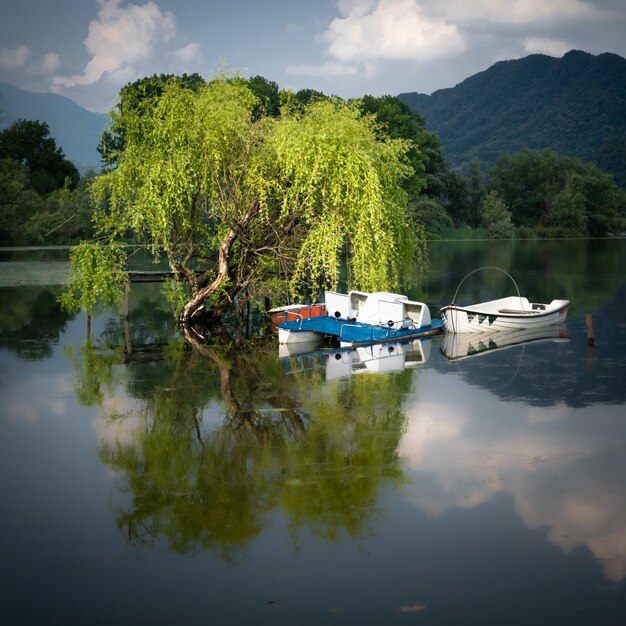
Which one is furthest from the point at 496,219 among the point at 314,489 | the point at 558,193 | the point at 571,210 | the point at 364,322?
the point at 314,489

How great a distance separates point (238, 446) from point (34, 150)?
107m

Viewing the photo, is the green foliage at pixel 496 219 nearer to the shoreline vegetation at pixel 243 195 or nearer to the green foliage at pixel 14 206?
the green foliage at pixel 14 206

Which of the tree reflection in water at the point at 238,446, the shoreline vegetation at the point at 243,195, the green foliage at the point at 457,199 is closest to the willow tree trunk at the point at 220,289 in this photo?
the shoreline vegetation at the point at 243,195

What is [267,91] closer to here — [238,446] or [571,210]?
[571,210]

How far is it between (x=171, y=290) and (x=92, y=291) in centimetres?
403

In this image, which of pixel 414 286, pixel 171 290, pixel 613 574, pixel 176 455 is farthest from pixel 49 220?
pixel 613 574

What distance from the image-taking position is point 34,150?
112 metres

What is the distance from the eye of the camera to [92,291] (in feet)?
87.5

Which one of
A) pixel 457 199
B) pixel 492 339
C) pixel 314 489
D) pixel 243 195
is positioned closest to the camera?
pixel 314 489

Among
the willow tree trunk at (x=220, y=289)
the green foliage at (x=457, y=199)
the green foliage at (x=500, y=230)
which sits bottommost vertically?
the willow tree trunk at (x=220, y=289)

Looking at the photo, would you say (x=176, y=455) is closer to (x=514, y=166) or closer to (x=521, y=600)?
(x=521, y=600)

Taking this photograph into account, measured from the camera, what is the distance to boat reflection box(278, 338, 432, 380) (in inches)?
824

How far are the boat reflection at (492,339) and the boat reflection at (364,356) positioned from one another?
715 millimetres

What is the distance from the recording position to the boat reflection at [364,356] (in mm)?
20925
